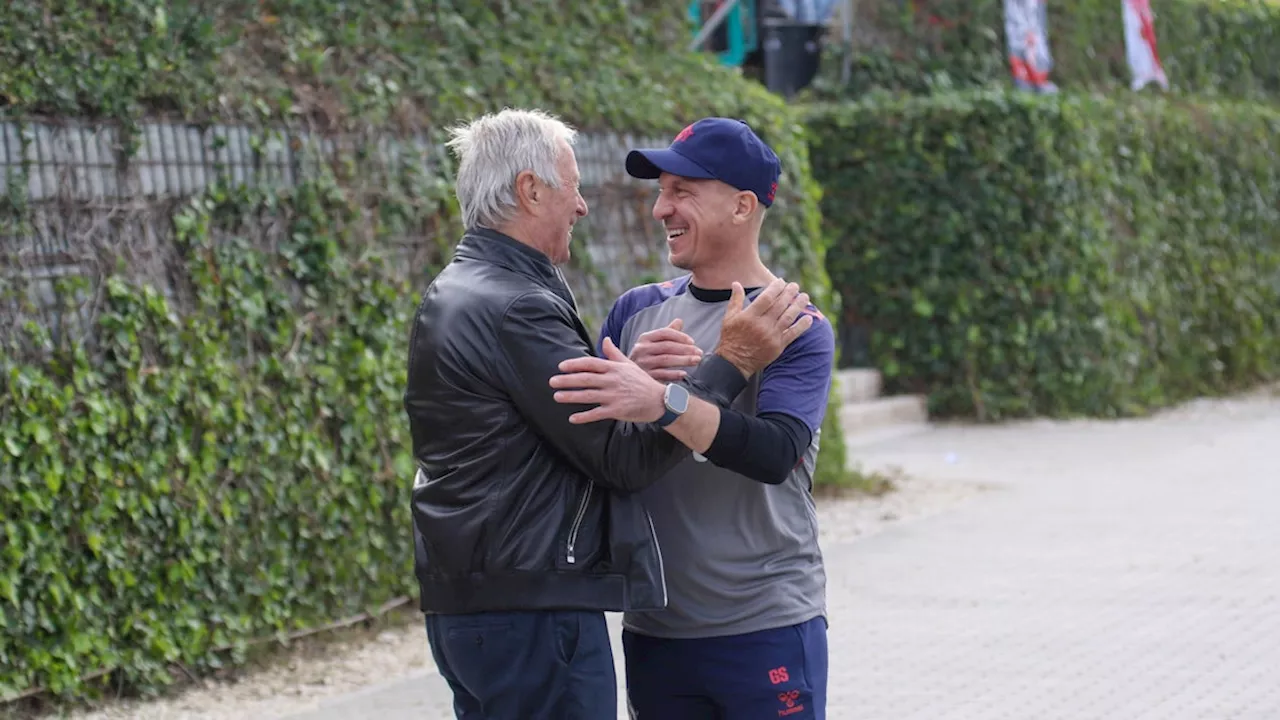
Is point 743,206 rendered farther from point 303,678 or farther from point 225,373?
point 303,678

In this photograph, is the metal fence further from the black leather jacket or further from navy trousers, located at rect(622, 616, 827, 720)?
navy trousers, located at rect(622, 616, 827, 720)

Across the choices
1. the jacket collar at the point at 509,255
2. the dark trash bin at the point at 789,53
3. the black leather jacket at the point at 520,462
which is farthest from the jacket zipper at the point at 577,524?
the dark trash bin at the point at 789,53

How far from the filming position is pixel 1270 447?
1241 cm

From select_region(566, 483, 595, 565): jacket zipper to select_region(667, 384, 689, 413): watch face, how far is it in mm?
238

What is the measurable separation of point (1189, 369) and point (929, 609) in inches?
351

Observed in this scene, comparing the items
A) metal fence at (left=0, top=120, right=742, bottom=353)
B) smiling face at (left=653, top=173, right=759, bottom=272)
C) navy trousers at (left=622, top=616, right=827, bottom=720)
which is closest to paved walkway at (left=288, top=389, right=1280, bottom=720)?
metal fence at (left=0, top=120, right=742, bottom=353)

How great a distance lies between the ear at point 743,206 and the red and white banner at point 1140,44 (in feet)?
47.3

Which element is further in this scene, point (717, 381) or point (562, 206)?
point (562, 206)

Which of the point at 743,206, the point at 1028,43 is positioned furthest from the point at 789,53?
the point at 743,206

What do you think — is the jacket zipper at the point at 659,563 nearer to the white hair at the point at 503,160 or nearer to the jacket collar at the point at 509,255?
the jacket collar at the point at 509,255

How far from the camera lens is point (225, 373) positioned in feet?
19.9

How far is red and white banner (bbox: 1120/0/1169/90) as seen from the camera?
1673cm

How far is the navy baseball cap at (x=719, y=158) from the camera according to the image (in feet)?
10.8

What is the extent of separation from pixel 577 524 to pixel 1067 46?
1441cm
